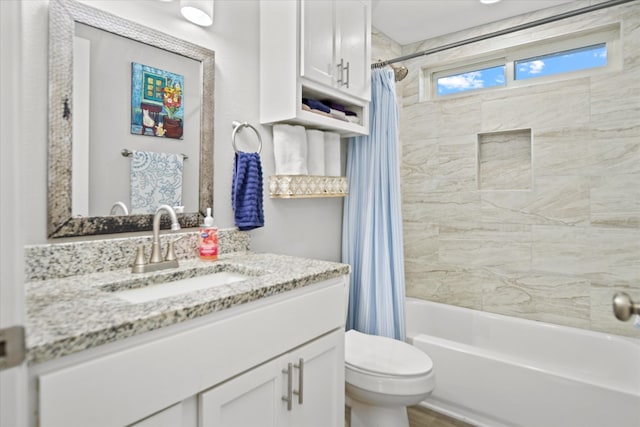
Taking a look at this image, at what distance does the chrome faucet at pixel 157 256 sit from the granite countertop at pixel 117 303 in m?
0.03

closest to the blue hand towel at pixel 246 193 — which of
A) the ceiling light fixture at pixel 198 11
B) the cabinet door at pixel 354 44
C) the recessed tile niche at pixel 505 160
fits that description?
the ceiling light fixture at pixel 198 11

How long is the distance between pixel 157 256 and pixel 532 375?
6.11 feet

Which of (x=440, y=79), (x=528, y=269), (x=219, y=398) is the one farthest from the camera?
(x=440, y=79)

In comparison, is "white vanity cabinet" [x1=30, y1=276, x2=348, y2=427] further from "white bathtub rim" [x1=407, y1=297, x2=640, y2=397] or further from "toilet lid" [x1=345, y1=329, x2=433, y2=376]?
"white bathtub rim" [x1=407, y1=297, x2=640, y2=397]

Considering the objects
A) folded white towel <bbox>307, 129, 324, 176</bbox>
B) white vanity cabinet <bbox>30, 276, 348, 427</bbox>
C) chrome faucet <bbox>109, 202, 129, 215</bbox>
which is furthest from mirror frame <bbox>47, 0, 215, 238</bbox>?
folded white towel <bbox>307, 129, 324, 176</bbox>

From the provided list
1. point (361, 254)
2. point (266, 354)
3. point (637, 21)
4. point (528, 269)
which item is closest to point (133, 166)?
point (266, 354)

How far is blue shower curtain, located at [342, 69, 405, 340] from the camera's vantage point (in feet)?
7.00

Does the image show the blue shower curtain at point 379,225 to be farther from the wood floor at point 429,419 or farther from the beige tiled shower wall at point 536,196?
the beige tiled shower wall at point 536,196

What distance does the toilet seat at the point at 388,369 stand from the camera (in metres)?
1.54

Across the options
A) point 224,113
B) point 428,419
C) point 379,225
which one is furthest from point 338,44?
point 428,419

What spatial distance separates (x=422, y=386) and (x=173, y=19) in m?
1.82

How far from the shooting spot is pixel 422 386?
5.08ft

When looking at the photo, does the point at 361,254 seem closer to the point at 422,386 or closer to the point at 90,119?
the point at 422,386

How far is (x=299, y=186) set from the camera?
1.85 metres
